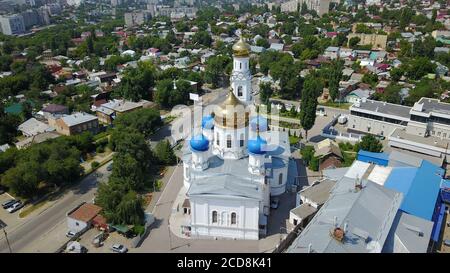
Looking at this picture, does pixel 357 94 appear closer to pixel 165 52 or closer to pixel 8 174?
pixel 8 174

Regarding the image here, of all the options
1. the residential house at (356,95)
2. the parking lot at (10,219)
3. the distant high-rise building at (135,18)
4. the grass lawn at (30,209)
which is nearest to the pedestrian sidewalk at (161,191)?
the grass lawn at (30,209)

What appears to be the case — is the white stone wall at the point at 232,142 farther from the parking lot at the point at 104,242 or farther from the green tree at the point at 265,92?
the green tree at the point at 265,92

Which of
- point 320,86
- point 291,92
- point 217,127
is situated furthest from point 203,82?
point 217,127

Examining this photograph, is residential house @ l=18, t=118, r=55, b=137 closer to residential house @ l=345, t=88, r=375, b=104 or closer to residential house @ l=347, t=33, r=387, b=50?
residential house @ l=345, t=88, r=375, b=104

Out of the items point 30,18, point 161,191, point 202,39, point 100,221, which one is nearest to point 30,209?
point 100,221

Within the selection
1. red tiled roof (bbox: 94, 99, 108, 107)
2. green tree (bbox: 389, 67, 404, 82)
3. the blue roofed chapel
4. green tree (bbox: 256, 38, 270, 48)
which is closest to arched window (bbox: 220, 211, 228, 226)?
the blue roofed chapel

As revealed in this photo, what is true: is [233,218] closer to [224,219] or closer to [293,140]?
[224,219]
